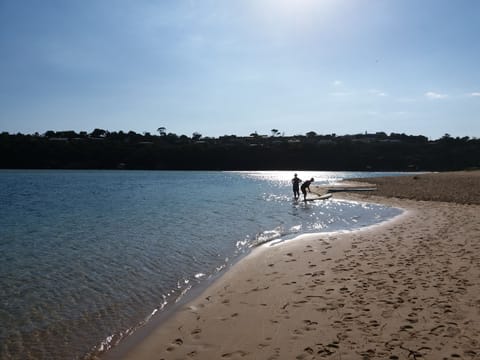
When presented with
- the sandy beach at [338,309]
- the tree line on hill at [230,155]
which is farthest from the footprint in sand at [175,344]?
the tree line on hill at [230,155]

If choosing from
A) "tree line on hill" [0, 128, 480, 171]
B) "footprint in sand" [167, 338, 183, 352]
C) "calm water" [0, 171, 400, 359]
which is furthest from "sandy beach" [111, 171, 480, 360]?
"tree line on hill" [0, 128, 480, 171]

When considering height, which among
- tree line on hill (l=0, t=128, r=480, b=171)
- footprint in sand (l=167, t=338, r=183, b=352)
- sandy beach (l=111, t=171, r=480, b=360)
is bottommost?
footprint in sand (l=167, t=338, r=183, b=352)

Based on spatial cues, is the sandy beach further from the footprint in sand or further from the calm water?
the calm water

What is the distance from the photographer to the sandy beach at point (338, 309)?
551 cm

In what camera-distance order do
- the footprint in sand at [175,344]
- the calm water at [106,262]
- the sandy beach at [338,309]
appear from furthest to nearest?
the calm water at [106,262] < the footprint in sand at [175,344] < the sandy beach at [338,309]

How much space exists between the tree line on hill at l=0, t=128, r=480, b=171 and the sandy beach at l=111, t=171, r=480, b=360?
132 meters

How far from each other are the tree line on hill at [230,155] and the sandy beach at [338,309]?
13239 cm

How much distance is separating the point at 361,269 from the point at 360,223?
31.8ft

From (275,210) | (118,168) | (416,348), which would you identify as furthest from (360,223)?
(118,168)

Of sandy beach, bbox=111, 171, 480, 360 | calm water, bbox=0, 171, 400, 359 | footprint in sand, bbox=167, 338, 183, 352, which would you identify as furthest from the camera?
calm water, bbox=0, 171, 400, 359

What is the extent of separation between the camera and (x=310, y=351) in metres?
5.45

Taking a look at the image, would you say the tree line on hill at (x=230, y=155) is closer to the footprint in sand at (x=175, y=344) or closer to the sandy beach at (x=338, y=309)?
the sandy beach at (x=338, y=309)

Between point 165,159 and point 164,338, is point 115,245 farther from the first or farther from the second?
point 165,159

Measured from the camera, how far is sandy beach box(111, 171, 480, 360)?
5508 millimetres
